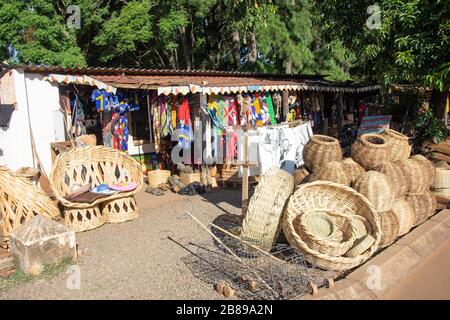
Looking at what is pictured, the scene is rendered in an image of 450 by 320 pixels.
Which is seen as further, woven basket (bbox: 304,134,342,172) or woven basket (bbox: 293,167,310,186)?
woven basket (bbox: 293,167,310,186)

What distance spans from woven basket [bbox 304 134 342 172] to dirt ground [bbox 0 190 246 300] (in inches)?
64.4

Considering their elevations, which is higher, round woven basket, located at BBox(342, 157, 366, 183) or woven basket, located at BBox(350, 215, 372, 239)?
round woven basket, located at BBox(342, 157, 366, 183)

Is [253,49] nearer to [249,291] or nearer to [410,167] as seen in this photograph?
[410,167]

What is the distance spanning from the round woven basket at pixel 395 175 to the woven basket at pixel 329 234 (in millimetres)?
1346

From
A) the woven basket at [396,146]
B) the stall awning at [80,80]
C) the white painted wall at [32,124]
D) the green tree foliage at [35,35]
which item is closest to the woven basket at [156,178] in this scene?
the white painted wall at [32,124]

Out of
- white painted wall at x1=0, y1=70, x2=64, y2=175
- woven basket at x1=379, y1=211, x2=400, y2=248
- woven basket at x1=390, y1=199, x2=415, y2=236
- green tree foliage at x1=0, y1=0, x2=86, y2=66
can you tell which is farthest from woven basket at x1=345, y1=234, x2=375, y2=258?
green tree foliage at x1=0, y1=0, x2=86, y2=66

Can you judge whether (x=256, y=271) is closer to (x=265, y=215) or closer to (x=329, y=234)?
(x=265, y=215)

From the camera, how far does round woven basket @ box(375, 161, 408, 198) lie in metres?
5.95

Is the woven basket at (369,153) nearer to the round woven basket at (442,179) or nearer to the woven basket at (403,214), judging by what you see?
the woven basket at (403,214)

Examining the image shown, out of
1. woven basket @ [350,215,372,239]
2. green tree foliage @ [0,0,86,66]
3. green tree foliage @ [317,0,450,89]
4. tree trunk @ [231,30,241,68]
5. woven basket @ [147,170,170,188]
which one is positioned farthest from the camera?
tree trunk @ [231,30,241,68]

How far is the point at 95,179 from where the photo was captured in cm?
731

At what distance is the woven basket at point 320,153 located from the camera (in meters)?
6.21

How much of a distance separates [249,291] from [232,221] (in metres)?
2.47

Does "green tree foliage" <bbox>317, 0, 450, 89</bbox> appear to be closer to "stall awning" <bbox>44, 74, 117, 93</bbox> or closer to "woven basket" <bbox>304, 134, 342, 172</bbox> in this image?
"woven basket" <bbox>304, 134, 342, 172</bbox>
